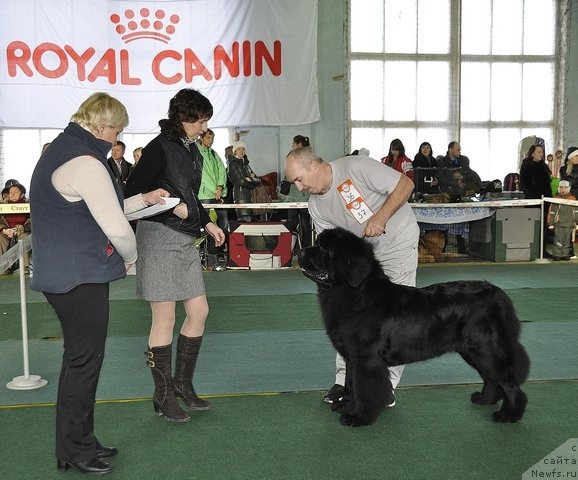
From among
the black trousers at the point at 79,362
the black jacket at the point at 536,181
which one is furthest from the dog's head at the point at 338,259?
the black jacket at the point at 536,181

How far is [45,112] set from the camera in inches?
436

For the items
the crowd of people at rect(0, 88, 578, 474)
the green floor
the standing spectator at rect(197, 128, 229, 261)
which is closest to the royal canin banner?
the standing spectator at rect(197, 128, 229, 261)

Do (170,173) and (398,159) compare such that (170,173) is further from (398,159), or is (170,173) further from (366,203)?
(398,159)

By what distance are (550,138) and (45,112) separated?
9836mm

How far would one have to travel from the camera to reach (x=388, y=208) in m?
3.31

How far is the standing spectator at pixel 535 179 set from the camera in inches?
404

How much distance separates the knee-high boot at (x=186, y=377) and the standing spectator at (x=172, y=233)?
14 cm

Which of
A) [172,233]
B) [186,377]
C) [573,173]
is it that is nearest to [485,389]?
[186,377]

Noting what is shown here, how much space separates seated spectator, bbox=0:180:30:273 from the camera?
8297mm

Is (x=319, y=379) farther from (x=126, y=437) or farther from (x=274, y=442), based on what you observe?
(x=126, y=437)

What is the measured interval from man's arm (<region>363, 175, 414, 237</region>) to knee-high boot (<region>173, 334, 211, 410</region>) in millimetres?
1036

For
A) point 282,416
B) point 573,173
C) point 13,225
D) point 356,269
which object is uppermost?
point 573,173

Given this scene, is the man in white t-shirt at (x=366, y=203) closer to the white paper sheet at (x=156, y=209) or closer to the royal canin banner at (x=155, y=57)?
the white paper sheet at (x=156, y=209)

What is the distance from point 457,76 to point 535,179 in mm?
4202
